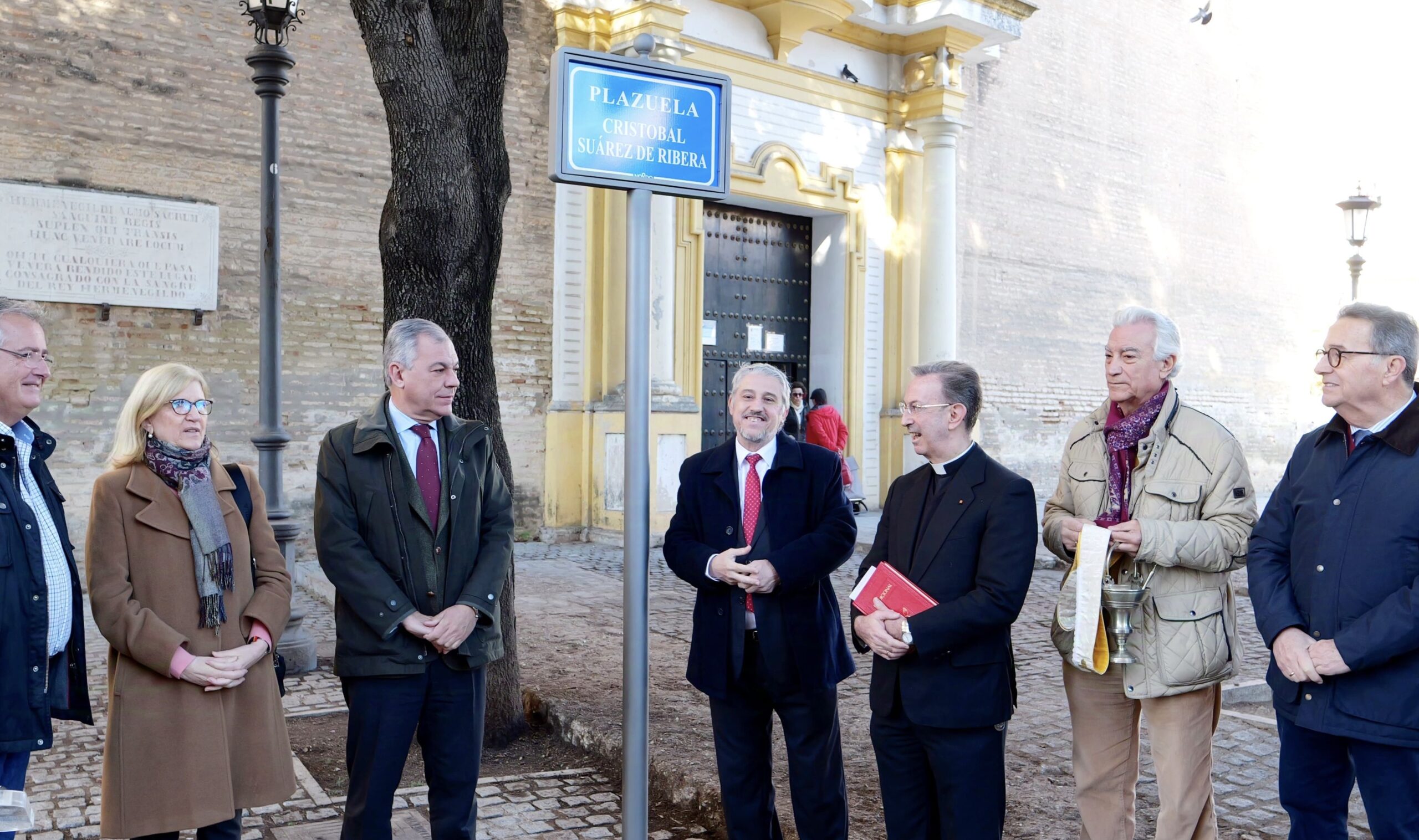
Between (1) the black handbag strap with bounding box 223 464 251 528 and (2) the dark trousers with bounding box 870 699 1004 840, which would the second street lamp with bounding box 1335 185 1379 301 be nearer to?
(2) the dark trousers with bounding box 870 699 1004 840

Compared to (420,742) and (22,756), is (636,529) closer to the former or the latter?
(420,742)

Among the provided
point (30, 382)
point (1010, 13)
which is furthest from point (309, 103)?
point (1010, 13)

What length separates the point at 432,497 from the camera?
358 centimetres

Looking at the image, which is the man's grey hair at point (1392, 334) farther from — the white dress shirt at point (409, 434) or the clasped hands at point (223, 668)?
the clasped hands at point (223, 668)

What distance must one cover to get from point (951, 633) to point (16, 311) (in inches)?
108

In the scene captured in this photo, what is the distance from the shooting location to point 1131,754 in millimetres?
3658

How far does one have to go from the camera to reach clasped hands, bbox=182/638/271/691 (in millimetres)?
3170

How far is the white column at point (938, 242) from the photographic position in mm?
15000

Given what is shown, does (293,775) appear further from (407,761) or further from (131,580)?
(407,761)

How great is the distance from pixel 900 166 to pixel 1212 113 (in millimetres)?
8470

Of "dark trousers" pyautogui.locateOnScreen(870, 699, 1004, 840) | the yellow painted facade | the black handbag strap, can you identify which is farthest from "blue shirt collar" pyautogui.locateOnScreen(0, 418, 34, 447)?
the yellow painted facade

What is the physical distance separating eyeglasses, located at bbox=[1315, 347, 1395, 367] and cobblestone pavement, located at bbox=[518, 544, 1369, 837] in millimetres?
1859

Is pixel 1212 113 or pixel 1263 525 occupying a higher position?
pixel 1212 113

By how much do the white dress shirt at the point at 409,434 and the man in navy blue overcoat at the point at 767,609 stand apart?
88 cm
